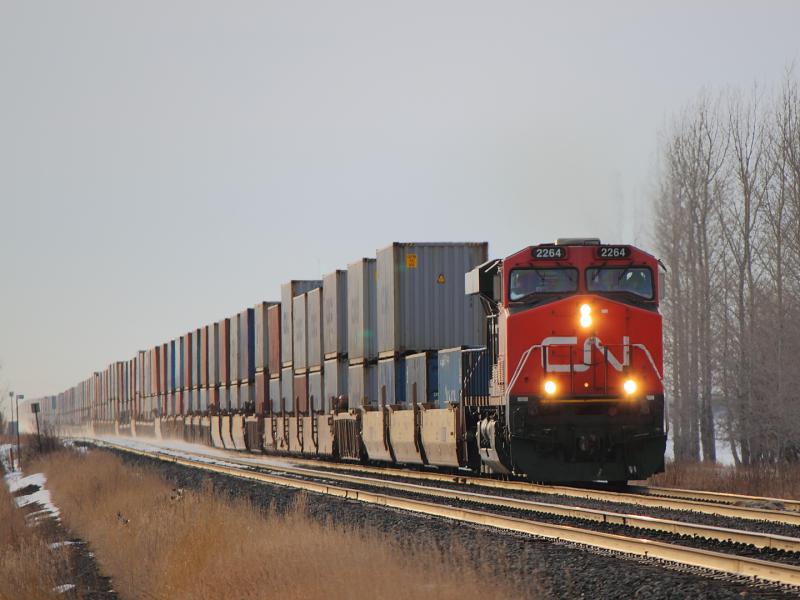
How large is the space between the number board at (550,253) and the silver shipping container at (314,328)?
17.2m

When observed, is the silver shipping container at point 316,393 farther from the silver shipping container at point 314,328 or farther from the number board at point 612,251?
the number board at point 612,251

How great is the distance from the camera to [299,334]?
3881 centimetres

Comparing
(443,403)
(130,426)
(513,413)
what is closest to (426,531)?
(513,413)

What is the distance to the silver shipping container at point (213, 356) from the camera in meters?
55.4

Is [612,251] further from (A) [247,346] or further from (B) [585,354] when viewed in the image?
(A) [247,346]

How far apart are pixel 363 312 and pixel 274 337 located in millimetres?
13949

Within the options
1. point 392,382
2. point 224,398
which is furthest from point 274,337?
point 392,382

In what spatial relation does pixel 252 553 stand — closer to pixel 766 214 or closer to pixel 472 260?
pixel 472 260

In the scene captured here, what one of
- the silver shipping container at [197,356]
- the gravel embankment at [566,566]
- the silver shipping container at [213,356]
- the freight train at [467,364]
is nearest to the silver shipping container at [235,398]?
the freight train at [467,364]

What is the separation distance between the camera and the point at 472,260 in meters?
27.1

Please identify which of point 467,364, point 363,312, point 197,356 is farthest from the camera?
point 197,356

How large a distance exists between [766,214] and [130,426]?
59.7 meters

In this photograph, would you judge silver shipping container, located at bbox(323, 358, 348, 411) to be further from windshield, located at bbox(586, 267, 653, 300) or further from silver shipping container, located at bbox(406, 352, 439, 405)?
windshield, located at bbox(586, 267, 653, 300)

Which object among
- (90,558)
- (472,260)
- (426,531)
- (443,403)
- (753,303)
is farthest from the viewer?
(753,303)
